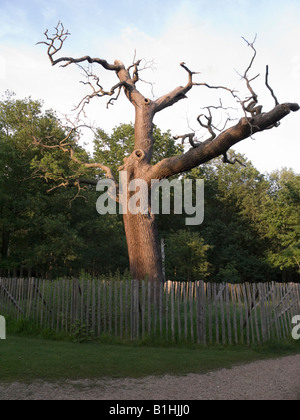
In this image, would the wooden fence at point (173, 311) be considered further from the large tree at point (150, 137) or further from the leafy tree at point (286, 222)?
the leafy tree at point (286, 222)

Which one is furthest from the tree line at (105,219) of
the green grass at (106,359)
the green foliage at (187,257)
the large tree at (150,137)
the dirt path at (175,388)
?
the dirt path at (175,388)

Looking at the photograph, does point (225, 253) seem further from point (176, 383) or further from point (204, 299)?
point (176, 383)

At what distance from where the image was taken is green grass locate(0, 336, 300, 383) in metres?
7.10

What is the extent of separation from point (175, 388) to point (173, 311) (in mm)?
4292

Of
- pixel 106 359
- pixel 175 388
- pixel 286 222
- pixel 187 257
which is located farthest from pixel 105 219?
pixel 175 388

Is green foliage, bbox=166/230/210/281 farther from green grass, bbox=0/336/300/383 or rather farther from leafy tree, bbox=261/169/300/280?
green grass, bbox=0/336/300/383

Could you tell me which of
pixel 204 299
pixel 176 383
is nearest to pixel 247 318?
pixel 204 299

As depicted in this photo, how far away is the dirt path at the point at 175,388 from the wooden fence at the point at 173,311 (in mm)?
3143

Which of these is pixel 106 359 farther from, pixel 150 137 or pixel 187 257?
pixel 187 257

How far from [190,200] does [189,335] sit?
2989cm

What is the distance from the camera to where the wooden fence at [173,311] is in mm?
10555

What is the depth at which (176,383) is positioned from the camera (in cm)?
662

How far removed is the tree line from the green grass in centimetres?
1139

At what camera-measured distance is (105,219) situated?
110 ft
